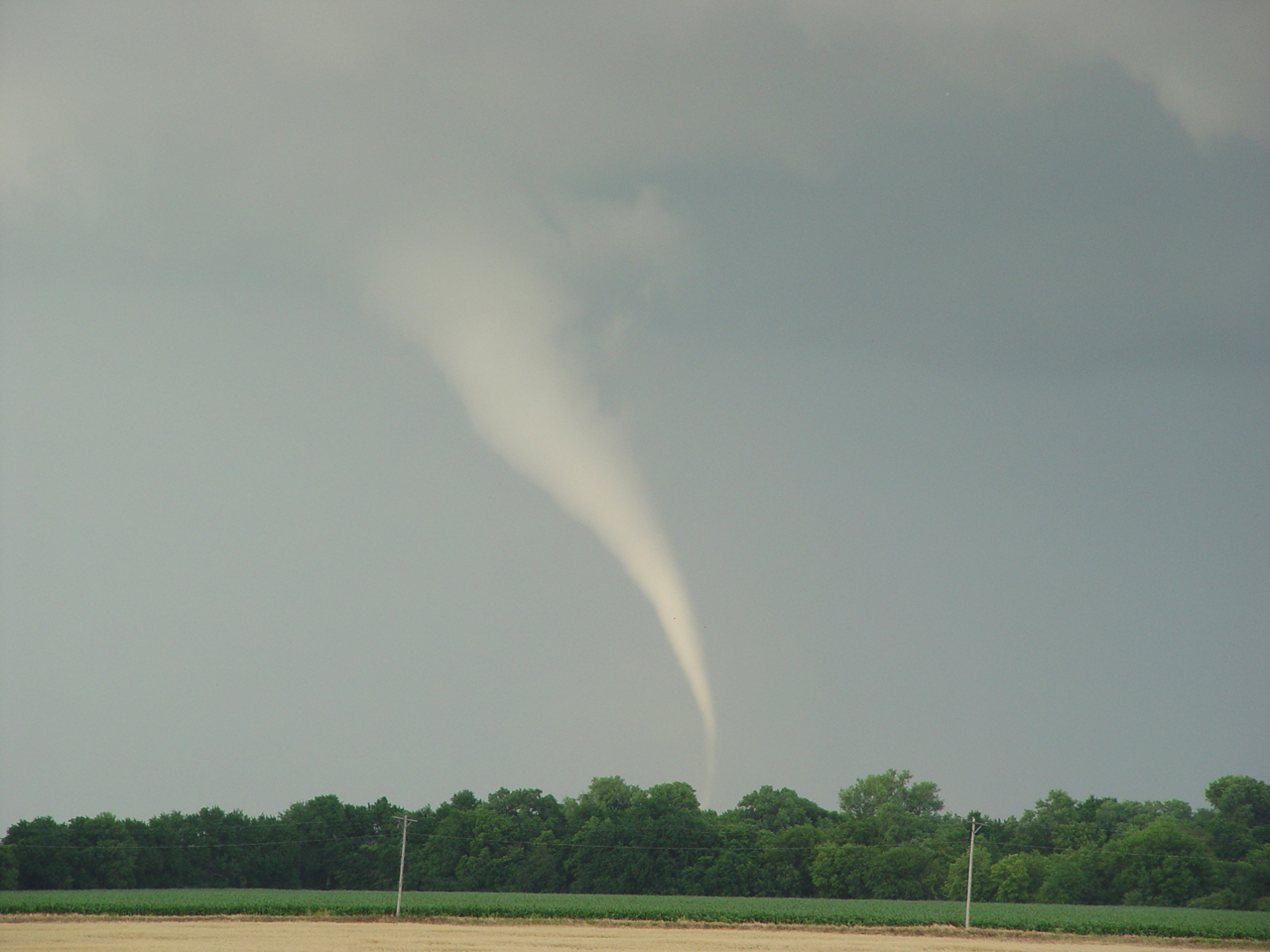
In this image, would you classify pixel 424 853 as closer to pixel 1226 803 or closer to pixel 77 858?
pixel 77 858

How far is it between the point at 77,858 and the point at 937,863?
98.6 m

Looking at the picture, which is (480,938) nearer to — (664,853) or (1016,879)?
(664,853)

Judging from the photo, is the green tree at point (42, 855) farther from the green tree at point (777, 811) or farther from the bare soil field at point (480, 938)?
the green tree at point (777, 811)

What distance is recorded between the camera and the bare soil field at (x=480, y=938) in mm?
57969

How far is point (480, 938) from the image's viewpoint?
6394 cm

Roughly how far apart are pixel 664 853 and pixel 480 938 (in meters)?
71.1

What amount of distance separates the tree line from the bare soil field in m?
46.3

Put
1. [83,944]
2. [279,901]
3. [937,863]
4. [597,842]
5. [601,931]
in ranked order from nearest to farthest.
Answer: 1. [83,944]
2. [601,931]
3. [279,901]
4. [937,863]
5. [597,842]

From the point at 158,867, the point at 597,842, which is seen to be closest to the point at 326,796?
the point at 158,867

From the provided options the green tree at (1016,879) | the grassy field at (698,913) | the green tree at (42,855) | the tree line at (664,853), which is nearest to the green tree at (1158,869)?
the tree line at (664,853)

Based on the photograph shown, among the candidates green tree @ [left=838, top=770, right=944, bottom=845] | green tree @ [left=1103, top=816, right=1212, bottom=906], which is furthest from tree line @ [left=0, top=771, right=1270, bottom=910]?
green tree @ [left=838, top=770, right=944, bottom=845]

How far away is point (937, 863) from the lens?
409 ft

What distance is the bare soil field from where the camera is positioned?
58.0m

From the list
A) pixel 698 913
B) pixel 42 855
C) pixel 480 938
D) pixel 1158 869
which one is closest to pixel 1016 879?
pixel 1158 869
